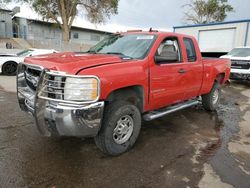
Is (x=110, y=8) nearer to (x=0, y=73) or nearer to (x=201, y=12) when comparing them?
(x=0, y=73)

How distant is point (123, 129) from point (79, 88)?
3.81ft

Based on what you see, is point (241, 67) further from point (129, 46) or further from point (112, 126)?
point (112, 126)

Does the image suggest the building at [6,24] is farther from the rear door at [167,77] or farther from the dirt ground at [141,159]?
the rear door at [167,77]

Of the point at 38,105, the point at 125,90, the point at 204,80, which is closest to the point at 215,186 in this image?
the point at 125,90

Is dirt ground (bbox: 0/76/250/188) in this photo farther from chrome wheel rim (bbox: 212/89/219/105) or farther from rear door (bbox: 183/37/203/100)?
chrome wheel rim (bbox: 212/89/219/105)

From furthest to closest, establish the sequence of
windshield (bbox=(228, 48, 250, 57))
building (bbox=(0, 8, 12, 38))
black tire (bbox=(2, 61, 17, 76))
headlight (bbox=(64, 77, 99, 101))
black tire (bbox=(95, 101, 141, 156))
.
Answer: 1. building (bbox=(0, 8, 12, 38))
2. windshield (bbox=(228, 48, 250, 57))
3. black tire (bbox=(2, 61, 17, 76))
4. black tire (bbox=(95, 101, 141, 156))
5. headlight (bbox=(64, 77, 99, 101))

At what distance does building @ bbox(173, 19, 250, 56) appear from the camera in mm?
18375

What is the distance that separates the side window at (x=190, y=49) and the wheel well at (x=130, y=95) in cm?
174

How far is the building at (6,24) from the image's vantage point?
86.7ft

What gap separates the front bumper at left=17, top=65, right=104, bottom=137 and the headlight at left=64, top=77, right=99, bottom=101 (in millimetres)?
102

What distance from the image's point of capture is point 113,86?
3129 millimetres

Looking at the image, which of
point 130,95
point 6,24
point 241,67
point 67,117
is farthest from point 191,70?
point 6,24

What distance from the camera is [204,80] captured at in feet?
17.6

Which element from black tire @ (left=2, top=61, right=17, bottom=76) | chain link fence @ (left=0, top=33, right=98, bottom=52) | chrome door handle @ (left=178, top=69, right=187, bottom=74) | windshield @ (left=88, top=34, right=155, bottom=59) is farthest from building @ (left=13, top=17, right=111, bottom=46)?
chrome door handle @ (left=178, top=69, right=187, bottom=74)
